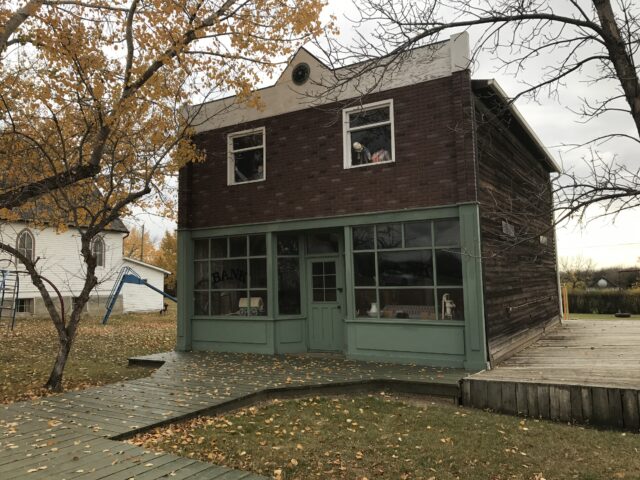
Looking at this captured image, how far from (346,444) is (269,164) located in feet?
23.4

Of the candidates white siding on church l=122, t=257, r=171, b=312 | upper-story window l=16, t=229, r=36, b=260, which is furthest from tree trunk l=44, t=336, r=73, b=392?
white siding on church l=122, t=257, r=171, b=312

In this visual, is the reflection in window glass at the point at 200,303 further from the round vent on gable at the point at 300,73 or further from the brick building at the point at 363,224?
the round vent on gable at the point at 300,73

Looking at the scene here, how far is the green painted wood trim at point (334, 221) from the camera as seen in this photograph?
29.3 feet

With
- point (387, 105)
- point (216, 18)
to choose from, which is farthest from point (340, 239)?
point (216, 18)

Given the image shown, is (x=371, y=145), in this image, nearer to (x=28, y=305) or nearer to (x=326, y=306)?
(x=326, y=306)

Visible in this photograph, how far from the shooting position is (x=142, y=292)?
28.1 meters

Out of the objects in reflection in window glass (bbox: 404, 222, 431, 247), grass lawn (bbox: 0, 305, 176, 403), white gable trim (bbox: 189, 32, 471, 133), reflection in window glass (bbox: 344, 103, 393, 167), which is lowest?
grass lawn (bbox: 0, 305, 176, 403)

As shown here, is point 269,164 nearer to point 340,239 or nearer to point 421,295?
point 340,239

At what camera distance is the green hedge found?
1057 inches

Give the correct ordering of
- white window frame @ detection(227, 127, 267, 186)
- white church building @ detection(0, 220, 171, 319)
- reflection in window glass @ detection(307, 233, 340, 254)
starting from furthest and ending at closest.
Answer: white church building @ detection(0, 220, 171, 319) → white window frame @ detection(227, 127, 267, 186) → reflection in window glass @ detection(307, 233, 340, 254)

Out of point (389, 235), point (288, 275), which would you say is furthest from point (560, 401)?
point (288, 275)

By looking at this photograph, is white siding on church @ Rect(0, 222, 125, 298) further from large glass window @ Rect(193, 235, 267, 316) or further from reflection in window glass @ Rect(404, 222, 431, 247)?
reflection in window glass @ Rect(404, 222, 431, 247)

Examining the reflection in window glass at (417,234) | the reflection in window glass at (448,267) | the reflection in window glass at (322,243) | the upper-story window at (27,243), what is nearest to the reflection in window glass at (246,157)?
the reflection in window glass at (322,243)

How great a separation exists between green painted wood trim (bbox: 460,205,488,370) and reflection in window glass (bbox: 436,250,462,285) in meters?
0.16
